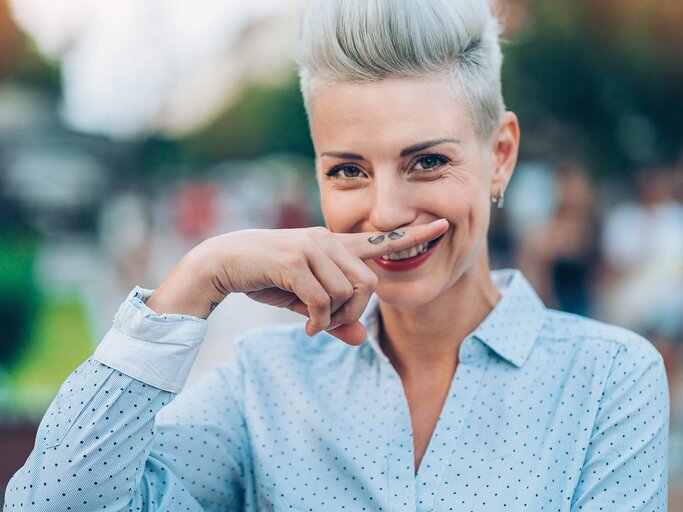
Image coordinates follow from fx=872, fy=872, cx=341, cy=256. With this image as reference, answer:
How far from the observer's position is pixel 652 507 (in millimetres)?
1854

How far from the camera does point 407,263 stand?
201 cm

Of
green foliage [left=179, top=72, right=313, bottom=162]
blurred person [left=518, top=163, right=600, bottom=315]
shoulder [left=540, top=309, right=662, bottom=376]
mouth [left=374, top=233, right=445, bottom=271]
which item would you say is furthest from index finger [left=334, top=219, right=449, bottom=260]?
green foliage [left=179, top=72, right=313, bottom=162]

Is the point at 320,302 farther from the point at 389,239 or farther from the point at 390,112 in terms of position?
the point at 390,112

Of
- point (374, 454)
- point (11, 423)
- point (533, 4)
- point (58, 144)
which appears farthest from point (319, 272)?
point (58, 144)

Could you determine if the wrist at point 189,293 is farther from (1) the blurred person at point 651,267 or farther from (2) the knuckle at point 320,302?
(1) the blurred person at point 651,267

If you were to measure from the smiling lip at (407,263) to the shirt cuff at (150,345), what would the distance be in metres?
0.48

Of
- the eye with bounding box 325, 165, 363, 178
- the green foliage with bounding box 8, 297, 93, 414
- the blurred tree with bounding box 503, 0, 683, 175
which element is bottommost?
the green foliage with bounding box 8, 297, 93, 414

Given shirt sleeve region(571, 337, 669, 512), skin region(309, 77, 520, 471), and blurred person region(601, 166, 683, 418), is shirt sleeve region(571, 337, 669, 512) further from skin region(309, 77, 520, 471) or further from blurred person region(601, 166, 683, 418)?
blurred person region(601, 166, 683, 418)

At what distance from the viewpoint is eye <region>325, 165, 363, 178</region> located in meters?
2.00

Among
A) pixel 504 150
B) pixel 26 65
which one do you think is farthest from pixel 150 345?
pixel 26 65

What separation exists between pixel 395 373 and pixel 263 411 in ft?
1.12

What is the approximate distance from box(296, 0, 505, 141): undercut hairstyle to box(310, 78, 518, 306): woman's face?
3 centimetres

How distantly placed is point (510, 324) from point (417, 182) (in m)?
0.46

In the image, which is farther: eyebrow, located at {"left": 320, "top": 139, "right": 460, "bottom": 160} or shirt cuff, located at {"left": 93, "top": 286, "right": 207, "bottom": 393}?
eyebrow, located at {"left": 320, "top": 139, "right": 460, "bottom": 160}
